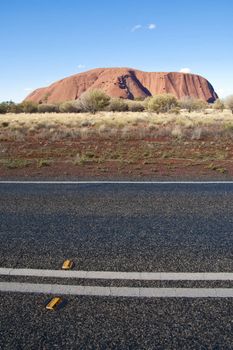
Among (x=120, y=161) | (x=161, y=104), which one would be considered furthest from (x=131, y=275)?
(x=161, y=104)

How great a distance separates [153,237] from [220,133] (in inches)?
692

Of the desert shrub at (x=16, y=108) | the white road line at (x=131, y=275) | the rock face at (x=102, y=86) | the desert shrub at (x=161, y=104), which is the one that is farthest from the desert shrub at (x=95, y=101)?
the rock face at (x=102, y=86)

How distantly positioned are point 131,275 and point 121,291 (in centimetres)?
30

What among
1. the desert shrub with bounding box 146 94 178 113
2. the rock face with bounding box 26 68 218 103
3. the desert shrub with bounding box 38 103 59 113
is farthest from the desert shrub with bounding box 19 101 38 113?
the rock face with bounding box 26 68 218 103

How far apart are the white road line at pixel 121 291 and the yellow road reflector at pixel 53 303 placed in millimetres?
136

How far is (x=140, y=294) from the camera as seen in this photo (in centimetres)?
290

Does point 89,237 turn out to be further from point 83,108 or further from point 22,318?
point 83,108

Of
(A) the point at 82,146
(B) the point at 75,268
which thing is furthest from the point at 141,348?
(A) the point at 82,146

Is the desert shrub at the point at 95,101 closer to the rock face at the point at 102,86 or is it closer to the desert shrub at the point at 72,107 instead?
the desert shrub at the point at 72,107

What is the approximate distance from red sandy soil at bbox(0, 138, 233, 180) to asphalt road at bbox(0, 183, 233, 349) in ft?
6.71

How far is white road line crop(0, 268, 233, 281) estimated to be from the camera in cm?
317

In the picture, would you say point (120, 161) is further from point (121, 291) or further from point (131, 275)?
point (121, 291)

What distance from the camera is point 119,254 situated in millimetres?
3695

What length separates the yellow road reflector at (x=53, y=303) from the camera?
8.80ft
